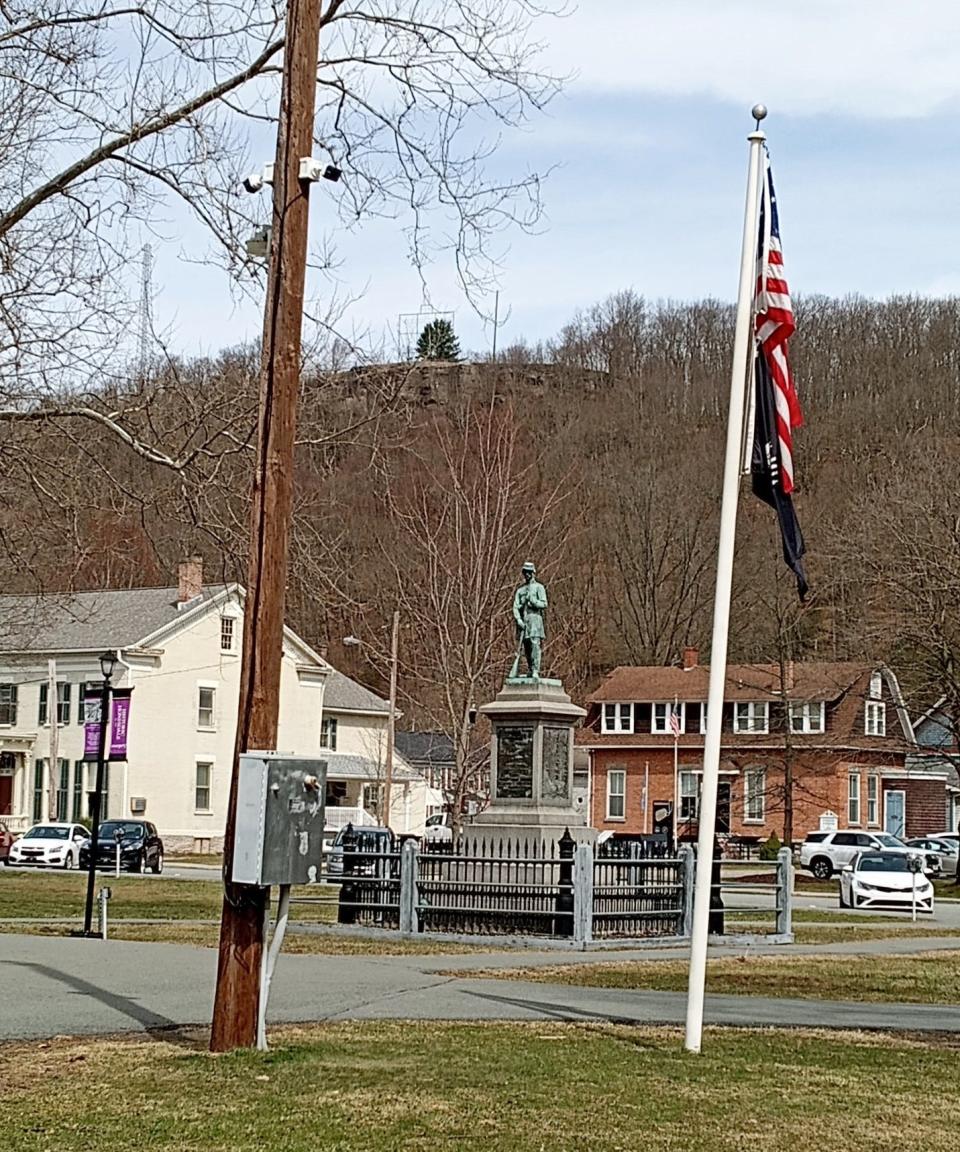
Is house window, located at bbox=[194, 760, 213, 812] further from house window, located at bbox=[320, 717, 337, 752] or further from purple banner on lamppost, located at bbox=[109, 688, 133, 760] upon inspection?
purple banner on lamppost, located at bbox=[109, 688, 133, 760]

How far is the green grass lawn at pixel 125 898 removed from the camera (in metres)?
28.1

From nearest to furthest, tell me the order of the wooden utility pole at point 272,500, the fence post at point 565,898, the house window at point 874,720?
the wooden utility pole at point 272,500
the fence post at point 565,898
the house window at point 874,720

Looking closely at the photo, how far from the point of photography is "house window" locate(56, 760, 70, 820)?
6475 cm

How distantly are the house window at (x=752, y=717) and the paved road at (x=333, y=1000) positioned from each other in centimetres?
5281

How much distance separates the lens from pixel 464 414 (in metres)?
42.1

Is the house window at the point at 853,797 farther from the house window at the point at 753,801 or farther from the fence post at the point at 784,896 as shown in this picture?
the fence post at the point at 784,896

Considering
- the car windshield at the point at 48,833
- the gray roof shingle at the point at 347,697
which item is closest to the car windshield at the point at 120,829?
the car windshield at the point at 48,833

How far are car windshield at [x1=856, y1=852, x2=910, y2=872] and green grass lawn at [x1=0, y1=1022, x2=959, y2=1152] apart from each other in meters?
26.8

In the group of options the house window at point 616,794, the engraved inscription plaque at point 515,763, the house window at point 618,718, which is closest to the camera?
the engraved inscription plaque at point 515,763

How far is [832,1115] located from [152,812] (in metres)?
56.8

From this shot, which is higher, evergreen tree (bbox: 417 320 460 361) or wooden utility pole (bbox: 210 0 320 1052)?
evergreen tree (bbox: 417 320 460 361)

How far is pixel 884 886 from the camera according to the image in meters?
37.6

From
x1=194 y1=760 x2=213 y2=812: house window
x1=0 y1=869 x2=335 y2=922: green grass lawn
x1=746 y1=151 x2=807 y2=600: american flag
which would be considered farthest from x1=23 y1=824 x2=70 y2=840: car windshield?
x1=746 y1=151 x2=807 y2=600: american flag

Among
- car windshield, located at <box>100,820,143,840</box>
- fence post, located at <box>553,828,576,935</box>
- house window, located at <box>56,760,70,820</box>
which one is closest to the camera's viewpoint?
fence post, located at <box>553,828,576,935</box>
